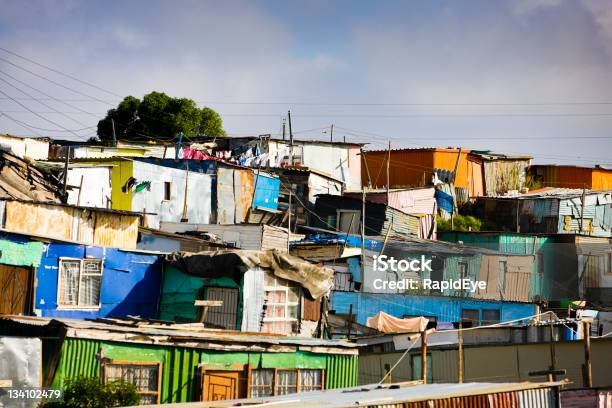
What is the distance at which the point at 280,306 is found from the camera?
25.6 metres

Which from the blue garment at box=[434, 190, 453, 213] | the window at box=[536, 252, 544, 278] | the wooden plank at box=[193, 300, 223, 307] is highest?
the blue garment at box=[434, 190, 453, 213]

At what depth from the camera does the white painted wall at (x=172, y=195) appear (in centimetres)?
3609

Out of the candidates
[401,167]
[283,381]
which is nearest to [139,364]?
[283,381]

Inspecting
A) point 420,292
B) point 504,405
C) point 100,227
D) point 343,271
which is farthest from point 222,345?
point 420,292

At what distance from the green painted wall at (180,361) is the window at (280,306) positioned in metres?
3.32

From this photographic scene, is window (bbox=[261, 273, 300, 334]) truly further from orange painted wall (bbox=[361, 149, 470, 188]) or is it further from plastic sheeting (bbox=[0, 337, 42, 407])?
orange painted wall (bbox=[361, 149, 470, 188])

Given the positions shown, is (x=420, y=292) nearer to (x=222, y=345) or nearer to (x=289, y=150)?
(x=289, y=150)

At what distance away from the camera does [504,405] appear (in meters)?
17.7

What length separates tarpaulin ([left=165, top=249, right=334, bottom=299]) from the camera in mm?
24359

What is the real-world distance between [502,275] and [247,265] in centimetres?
1810

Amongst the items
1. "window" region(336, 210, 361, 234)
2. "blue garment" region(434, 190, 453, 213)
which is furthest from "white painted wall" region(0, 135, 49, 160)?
"blue garment" region(434, 190, 453, 213)

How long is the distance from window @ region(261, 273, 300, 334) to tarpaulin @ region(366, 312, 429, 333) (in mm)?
5788

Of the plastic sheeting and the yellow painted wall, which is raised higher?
the yellow painted wall

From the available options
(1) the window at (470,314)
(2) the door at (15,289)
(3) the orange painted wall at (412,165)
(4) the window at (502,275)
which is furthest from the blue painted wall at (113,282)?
(3) the orange painted wall at (412,165)
